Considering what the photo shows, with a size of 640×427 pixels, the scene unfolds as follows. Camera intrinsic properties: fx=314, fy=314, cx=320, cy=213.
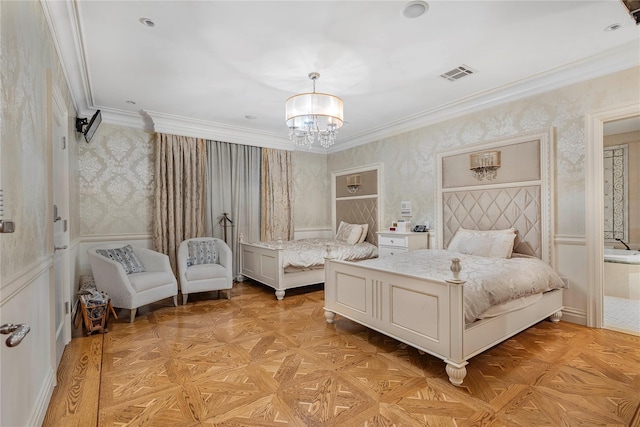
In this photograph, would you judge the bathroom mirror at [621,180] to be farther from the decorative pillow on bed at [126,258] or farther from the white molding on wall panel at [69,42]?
the decorative pillow on bed at [126,258]

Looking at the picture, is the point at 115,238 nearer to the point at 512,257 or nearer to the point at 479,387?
the point at 479,387

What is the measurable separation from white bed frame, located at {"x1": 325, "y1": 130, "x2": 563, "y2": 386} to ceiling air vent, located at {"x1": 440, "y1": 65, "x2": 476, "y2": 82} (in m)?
1.03

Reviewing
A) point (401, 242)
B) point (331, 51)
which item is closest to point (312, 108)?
point (331, 51)

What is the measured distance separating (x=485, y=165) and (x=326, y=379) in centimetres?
320

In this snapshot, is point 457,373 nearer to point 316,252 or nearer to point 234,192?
point 316,252

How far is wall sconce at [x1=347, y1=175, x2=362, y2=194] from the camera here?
5949 millimetres

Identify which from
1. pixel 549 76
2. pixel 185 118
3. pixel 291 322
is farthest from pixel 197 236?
pixel 549 76

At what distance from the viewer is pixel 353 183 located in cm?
601

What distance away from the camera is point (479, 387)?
219 centimetres

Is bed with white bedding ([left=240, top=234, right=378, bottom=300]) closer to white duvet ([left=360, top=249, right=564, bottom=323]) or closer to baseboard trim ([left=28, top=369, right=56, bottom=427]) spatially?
white duvet ([left=360, top=249, right=564, bottom=323])

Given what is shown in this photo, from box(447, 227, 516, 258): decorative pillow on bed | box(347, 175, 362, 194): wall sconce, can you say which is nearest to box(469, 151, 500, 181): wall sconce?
box(447, 227, 516, 258): decorative pillow on bed

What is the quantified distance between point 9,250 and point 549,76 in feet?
15.4

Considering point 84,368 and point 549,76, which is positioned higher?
point 549,76

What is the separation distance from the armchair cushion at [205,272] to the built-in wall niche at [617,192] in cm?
610
